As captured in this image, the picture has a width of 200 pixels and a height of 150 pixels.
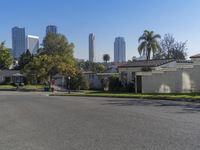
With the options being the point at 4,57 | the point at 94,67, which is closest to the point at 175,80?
the point at 4,57

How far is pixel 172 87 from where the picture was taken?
52719 mm

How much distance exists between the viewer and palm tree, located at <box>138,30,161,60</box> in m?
87.2

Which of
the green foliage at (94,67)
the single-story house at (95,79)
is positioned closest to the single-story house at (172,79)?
the single-story house at (95,79)

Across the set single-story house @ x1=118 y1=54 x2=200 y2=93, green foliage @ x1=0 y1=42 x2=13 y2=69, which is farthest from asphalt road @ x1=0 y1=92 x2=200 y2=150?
green foliage @ x1=0 y1=42 x2=13 y2=69

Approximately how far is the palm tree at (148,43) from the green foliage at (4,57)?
3920 centimetres

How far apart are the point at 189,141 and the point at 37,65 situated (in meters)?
66.5

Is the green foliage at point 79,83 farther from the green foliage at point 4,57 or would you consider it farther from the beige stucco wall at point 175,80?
the green foliage at point 4,57

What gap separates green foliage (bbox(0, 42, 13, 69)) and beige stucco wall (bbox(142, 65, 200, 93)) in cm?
6558

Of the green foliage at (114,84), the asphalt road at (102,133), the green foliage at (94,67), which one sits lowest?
the asphalt road at (102,133)

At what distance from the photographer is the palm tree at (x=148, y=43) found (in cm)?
8725

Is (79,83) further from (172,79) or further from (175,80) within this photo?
(175,80)

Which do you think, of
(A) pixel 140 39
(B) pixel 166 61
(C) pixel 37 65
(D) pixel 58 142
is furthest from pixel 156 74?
(D) pixel 58 142

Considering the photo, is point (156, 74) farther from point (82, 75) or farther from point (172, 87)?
point (82, 75)

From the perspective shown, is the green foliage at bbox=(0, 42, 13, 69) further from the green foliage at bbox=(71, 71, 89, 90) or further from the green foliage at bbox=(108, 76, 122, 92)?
the green foliage at bbox=(108, 76, 122, 92)
